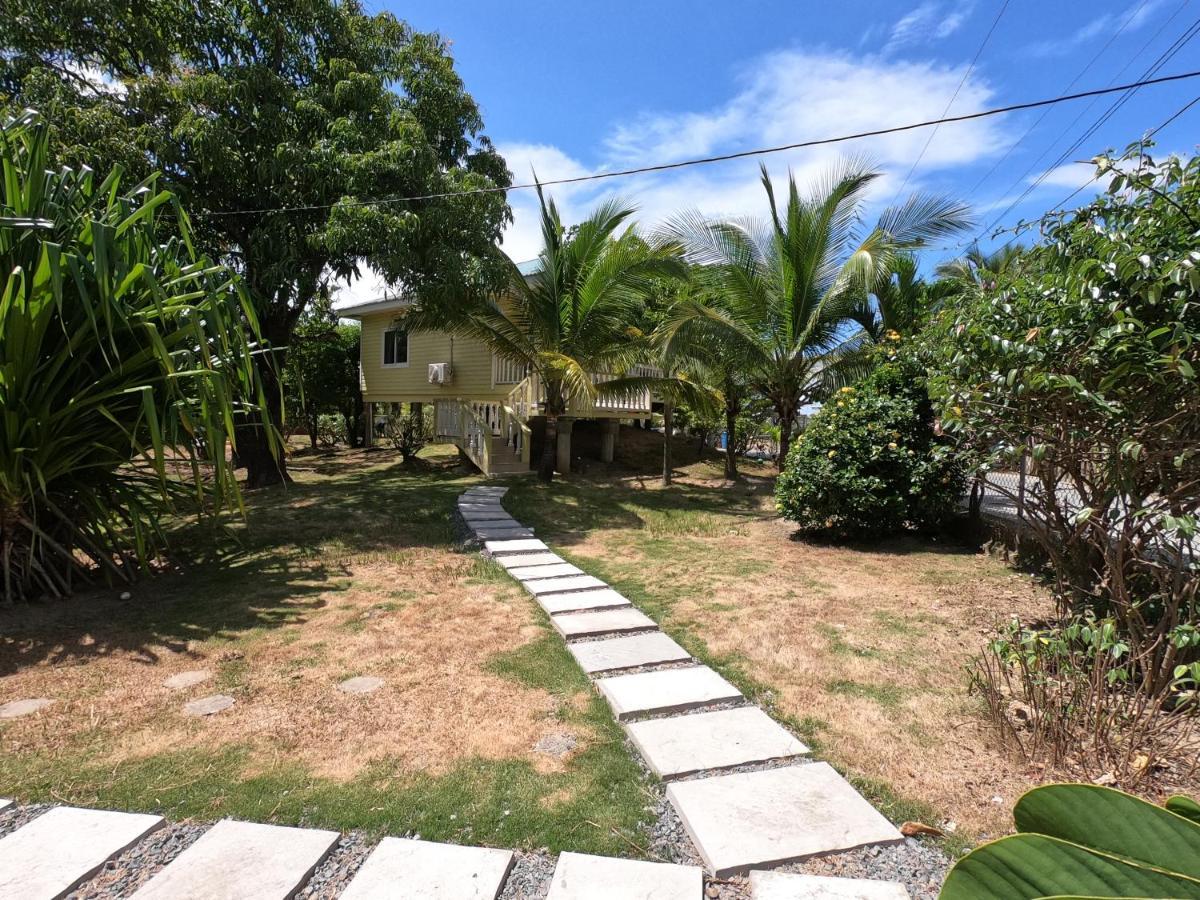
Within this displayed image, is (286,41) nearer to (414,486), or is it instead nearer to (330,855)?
(414,486)

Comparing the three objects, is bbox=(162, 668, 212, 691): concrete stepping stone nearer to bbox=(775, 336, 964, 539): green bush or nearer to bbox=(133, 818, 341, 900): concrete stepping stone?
bbox=(133, 818, 341, 900): concrete stepping stone

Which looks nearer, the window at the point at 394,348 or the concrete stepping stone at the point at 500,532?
the concrete stepping stone at the point at 500,532

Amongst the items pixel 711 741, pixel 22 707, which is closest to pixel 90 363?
pixel 22 707

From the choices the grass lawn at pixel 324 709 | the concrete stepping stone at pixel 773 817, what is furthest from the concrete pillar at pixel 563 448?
the concrete stepping stone at pixel 773 817

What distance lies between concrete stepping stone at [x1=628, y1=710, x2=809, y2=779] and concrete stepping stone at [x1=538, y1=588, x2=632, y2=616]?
1.82 meters

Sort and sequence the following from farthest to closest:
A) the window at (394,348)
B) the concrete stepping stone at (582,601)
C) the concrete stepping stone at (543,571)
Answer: the window at (394,348) < the concrete stepping stone at (543,571) < the concrete stepping stone at (582,601)

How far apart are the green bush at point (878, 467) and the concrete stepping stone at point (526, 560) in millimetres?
2992

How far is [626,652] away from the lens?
411cm

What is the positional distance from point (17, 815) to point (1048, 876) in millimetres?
3474

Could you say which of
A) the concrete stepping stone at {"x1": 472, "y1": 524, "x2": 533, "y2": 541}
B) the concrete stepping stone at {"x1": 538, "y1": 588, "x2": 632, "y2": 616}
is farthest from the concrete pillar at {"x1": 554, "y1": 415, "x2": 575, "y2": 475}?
the concrete stepping stone at {"x1": 538, "y1": 588, "x2": 632, "y2": 616}

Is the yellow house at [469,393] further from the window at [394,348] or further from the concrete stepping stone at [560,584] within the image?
the concrete stepping stone at [560,584]

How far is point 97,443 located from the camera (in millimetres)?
4828

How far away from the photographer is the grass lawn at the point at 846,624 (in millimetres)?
2770

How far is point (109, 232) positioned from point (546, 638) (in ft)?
12.9
